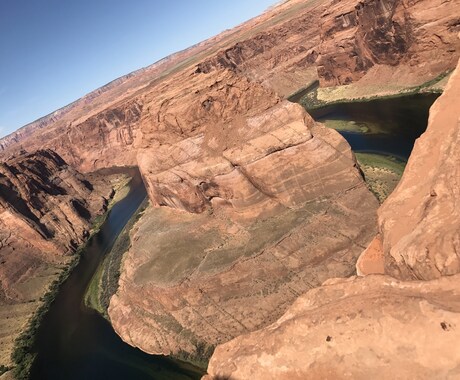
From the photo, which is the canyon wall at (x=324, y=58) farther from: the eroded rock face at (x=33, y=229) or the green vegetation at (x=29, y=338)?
the green vegetation at (x=29, y=338)

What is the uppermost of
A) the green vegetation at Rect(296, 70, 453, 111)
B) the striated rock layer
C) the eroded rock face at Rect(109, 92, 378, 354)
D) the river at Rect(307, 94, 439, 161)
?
the striated rock layer

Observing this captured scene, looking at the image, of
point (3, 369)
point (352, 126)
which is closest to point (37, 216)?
point (3, 369)

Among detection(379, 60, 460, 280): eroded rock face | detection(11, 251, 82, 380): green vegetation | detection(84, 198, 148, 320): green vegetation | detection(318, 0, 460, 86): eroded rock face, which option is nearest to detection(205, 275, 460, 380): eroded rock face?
detection(379, 60, 460, 280): eroded rock face

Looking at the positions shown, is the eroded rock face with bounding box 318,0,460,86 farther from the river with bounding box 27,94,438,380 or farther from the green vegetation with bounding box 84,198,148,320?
the green vegetation with bounding box 84,198,148,320

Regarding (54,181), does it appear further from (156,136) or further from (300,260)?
(300,260)

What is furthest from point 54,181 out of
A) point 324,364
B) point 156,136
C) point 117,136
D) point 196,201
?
point 324,364

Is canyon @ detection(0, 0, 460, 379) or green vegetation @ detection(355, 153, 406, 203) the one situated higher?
canyon @ detection(0, 0, 460, 379)

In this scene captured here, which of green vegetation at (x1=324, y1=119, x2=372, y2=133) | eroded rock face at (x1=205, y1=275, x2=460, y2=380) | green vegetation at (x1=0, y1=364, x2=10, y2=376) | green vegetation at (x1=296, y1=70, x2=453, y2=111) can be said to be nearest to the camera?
eroded rock face at (x1=205, y1=275, x2=460, y2=380)
